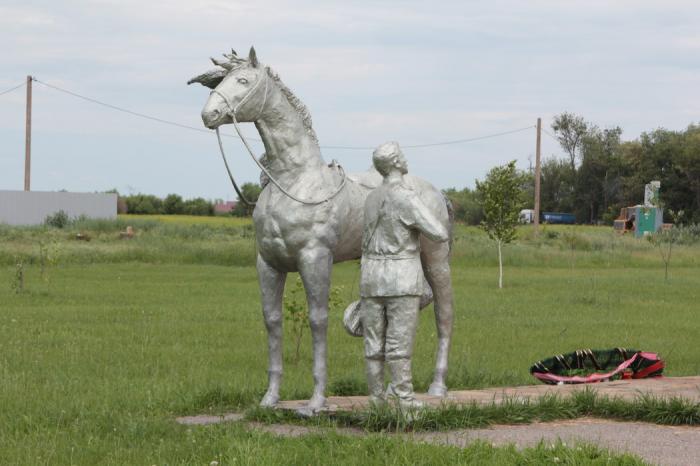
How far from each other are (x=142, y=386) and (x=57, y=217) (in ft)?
102

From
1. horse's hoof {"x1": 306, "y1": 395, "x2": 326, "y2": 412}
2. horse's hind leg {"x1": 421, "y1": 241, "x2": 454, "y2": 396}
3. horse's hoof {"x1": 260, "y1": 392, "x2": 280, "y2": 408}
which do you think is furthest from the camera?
horse's hind leg {"x1": 421, "y1": 241, "x2": 454, "y2": 396}

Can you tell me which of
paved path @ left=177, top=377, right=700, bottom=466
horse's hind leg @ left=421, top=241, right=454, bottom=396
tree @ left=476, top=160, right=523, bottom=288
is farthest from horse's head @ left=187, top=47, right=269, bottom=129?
tree @ left=476, top=160, right=523, bottom=288

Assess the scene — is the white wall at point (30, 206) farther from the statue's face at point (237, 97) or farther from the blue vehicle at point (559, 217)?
the statue's face at point (237, 97)

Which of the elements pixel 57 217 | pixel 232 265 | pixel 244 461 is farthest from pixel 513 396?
pixel 57 217

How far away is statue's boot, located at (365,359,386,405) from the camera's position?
7348 mm

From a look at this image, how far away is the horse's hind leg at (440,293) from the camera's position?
812cm

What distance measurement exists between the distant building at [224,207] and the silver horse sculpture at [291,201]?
170 ft

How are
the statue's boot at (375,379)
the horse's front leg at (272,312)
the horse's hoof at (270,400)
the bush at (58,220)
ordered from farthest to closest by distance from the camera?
the bush at (58,220) → the horse's hoof at (270,400) → the horse's front leg at (272,312) → the statue's boot at (375,379)

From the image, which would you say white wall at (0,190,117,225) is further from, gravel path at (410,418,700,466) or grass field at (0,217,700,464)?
gravel path at (410,418,700,466)

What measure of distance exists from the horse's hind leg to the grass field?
113 cm

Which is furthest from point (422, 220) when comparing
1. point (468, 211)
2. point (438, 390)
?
point (468, 211)

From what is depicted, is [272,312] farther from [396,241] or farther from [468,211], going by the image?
[468,211]

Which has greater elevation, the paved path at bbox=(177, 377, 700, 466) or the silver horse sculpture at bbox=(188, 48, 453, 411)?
Answer: the silver horse sculpture at bbox=(188, 48, 453, 411)

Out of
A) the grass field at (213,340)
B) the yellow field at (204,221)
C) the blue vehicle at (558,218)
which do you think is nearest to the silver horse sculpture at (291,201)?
the grass field at (213,340)
